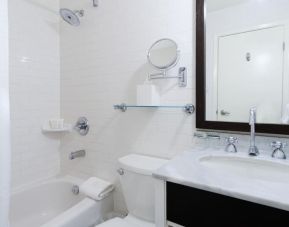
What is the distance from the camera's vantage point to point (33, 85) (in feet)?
5.99

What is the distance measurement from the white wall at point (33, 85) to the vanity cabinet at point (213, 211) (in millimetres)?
1486

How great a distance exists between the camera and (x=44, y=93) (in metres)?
1.91

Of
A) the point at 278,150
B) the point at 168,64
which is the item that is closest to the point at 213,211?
the point at 278,150

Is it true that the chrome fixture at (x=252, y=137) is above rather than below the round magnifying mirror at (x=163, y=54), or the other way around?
below

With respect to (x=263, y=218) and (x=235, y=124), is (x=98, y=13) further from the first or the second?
(x=263, y=218)

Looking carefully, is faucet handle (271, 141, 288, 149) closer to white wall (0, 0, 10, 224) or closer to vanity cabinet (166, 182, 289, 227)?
vanity cabinet (166, 182, 289, 227)

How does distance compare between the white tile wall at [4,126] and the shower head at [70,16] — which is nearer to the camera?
the white tile wall at [4,126]

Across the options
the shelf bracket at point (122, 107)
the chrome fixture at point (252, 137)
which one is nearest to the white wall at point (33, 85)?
the shelf bracket at point (122, 107)

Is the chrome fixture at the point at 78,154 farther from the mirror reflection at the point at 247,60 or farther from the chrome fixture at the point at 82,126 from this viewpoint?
the mirror reflection at the point at 247,60

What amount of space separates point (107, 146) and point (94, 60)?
29.5 inches

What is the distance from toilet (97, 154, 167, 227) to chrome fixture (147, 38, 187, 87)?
0.56 meters

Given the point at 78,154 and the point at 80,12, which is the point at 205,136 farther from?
the point at 80,12

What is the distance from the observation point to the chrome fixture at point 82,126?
70.8 inches

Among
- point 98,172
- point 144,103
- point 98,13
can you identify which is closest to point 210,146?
point 144,103
